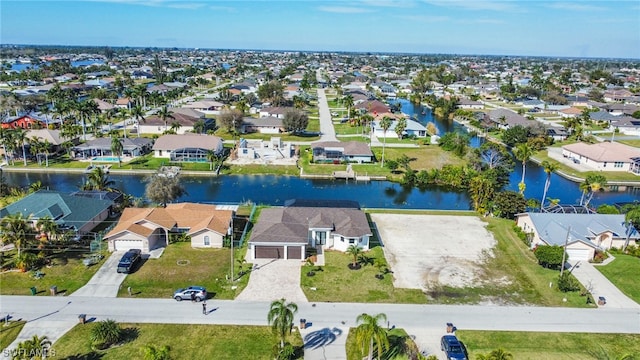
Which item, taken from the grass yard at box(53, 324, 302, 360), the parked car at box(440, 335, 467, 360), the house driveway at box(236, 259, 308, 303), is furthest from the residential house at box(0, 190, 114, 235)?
the parked car at box(440, 335, 467, 360)

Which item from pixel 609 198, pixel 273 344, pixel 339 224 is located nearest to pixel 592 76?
pixel 609 198

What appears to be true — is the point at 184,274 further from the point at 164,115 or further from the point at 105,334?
the point at 164,115

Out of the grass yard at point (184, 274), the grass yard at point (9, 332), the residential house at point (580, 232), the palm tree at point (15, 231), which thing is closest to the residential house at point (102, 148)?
the palm tree at point (15, 231)

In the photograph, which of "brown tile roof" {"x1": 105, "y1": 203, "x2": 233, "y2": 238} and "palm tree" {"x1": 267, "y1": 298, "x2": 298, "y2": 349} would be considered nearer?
"palm tree" {"x1": 267, "y1": 298, "x2": 298, "y2": 349}

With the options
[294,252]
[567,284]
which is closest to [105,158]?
[294,252]

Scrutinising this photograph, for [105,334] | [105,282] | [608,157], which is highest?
[608,157]

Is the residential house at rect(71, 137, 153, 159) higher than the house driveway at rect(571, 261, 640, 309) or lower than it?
higher

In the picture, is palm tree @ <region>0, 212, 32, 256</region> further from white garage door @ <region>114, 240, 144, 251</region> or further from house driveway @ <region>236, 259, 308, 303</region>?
house driveway @ <region>236, 259, 308, 303</region>
